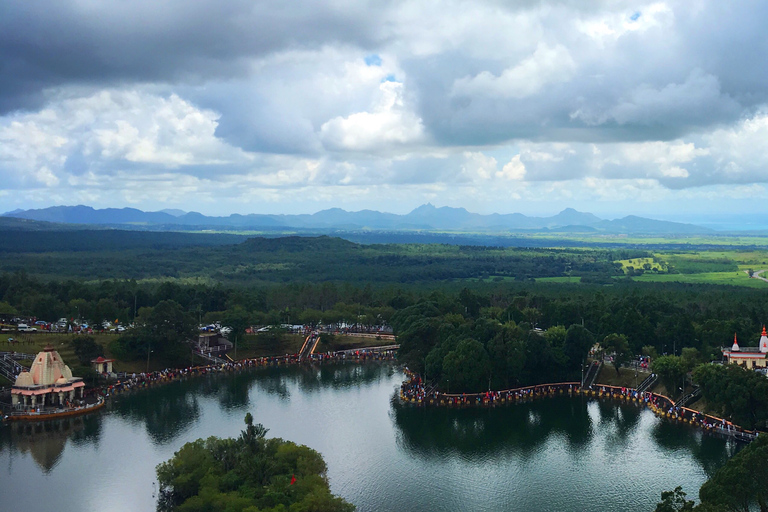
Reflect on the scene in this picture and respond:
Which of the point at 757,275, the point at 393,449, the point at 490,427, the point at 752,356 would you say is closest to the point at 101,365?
the point at 393,449

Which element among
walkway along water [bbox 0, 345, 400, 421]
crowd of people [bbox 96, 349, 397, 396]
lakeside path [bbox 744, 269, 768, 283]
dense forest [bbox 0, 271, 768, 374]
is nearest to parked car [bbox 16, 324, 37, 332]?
dense forest [bbox 0, 271, 768, 374]

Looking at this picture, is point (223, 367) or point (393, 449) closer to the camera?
point (393, 449)

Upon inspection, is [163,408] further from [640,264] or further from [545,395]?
[640,264]

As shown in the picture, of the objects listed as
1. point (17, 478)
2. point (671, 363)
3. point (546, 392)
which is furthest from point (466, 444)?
point (17, 478)

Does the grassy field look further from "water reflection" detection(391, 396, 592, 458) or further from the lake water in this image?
the lake water

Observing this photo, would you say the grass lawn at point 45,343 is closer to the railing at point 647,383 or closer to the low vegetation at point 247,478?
the low vegetation at point 247,478
